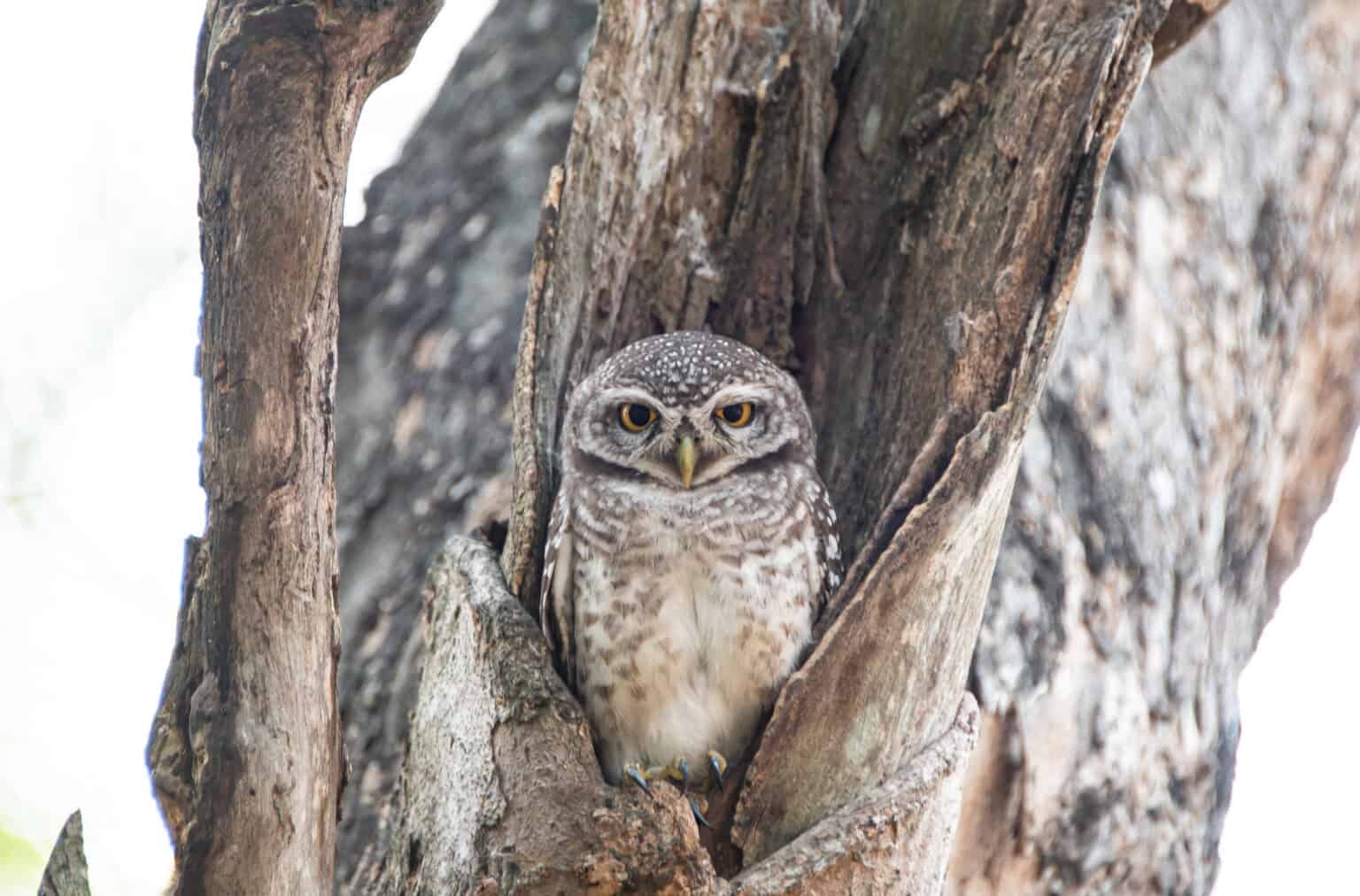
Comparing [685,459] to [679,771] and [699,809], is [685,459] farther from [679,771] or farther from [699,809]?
[699,809]

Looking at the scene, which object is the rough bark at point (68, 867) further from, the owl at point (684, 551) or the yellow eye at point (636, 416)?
the yellow eye at point (636, 416)

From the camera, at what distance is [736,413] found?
2768 mm

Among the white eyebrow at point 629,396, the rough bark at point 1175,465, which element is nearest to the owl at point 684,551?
the white eyebrow at point 629,396

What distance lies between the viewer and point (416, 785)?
2.35 m

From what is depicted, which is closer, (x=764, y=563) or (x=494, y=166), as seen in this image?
(x=764, y=563)

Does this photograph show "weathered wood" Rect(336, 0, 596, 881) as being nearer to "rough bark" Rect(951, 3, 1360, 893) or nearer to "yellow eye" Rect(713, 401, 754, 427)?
"yellow eye" Rect(713, 401, 754, 427)

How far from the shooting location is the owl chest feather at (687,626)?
2.45 metres

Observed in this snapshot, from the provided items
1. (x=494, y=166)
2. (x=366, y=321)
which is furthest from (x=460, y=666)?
(x=494, y=166)

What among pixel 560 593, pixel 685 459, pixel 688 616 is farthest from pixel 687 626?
pixel 685 459

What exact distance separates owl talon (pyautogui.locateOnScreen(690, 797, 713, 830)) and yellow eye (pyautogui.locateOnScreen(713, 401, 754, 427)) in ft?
2.79

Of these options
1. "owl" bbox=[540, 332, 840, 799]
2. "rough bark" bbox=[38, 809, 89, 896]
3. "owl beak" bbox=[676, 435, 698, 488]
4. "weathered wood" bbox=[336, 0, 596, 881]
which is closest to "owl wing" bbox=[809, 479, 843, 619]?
"owl" bbox=[540, 332, 840, 799]

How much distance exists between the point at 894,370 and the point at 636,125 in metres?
0.77

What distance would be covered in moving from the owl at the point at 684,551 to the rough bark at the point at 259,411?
2.44ft

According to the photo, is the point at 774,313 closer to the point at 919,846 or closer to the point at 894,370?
the point at 894,370
